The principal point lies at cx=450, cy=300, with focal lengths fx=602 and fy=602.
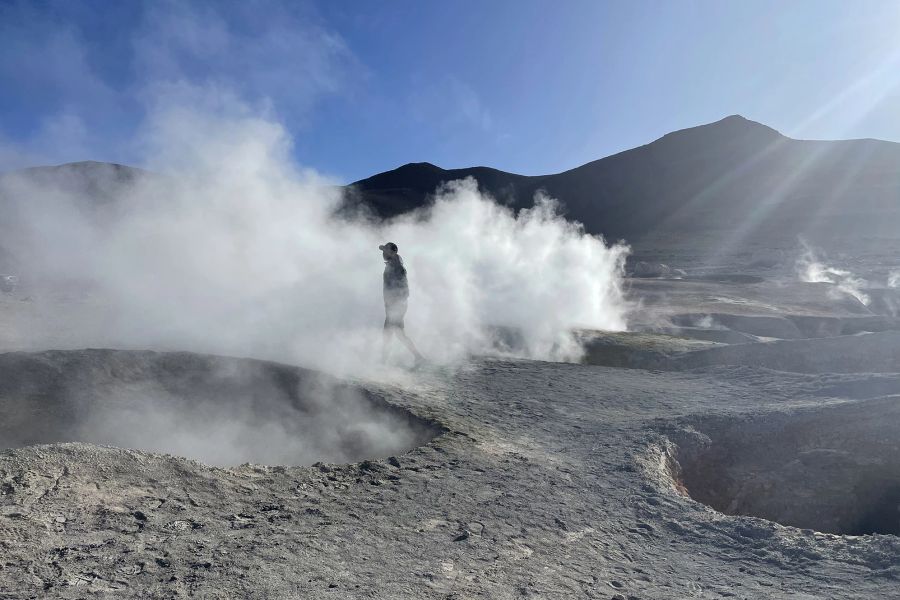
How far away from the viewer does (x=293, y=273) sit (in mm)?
13258

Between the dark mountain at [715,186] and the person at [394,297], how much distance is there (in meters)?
54.7

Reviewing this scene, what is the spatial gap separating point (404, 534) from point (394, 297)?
5.54 m

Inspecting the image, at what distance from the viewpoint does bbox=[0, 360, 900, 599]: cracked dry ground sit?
3215 mm

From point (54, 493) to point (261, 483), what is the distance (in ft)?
4.29

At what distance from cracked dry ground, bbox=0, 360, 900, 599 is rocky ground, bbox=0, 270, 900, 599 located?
0.01m

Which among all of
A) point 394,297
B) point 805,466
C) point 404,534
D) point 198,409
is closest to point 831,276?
point 805,466

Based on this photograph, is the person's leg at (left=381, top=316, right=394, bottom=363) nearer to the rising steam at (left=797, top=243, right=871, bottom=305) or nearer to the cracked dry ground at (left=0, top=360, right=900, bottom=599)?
the cracked dry ground at (left=0, top=360, right=900, bottom=599)

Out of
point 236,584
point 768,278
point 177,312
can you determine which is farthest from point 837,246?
point 236,584

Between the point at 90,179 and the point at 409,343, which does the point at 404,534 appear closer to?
the point at 409,343

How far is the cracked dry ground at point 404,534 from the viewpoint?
3.21 m

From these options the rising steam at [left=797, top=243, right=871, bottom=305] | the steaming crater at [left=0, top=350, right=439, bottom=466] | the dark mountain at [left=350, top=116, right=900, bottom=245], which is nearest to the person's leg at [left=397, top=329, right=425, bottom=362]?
the steaming crater at [left=0, top=350, right=439, bottom=466]

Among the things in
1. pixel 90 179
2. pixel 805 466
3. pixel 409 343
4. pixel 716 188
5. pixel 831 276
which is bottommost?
pixel 805 466

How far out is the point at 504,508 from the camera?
4543 mm

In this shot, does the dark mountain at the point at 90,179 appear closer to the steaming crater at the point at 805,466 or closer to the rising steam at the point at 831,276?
the steaming crater at the point at 805,466
